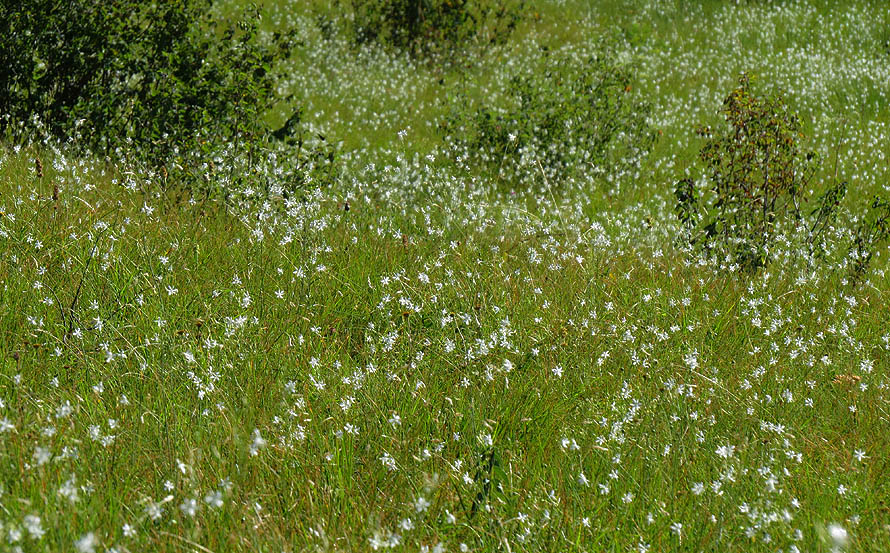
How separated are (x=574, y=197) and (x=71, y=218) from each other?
5054 mm

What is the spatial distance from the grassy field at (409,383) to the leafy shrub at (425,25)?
779cm

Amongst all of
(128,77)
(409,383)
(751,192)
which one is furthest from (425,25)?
(409,383)

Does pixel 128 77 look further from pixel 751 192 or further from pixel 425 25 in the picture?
pixel 425 25

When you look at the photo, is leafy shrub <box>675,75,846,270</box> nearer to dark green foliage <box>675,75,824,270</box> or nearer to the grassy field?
dark green foliage <box>675,75,824,270</box>

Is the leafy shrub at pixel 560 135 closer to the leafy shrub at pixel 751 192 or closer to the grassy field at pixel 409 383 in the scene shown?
the leafy shrub at pixel 751 192

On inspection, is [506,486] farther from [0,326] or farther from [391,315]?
Result: [0,326]

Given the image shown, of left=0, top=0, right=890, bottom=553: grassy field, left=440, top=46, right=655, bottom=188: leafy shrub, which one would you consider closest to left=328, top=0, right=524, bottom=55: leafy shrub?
Result: left=440, top=46, right=655, bottom=188: leafy shrub

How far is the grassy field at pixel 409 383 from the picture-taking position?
2.76m

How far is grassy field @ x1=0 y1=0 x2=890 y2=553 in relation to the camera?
9.06 ft

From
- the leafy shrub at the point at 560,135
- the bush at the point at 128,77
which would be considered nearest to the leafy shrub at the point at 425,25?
the leafy shrub at the point at 560,135

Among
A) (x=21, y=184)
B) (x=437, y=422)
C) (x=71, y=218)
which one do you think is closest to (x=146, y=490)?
(x=437, y=422)

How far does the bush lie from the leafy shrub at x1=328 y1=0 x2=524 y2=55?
291 inches

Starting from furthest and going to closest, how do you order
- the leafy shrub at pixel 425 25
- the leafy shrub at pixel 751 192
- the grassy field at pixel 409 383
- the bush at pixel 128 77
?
the leafy shrub at pixel 425 25, the bush at pixel 128 77, the leafy shrub at pixel 751 192, the grassy field at pixel 409 383

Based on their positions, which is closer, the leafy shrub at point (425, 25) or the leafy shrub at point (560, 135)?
the leafy shrub at point (560, 135)
